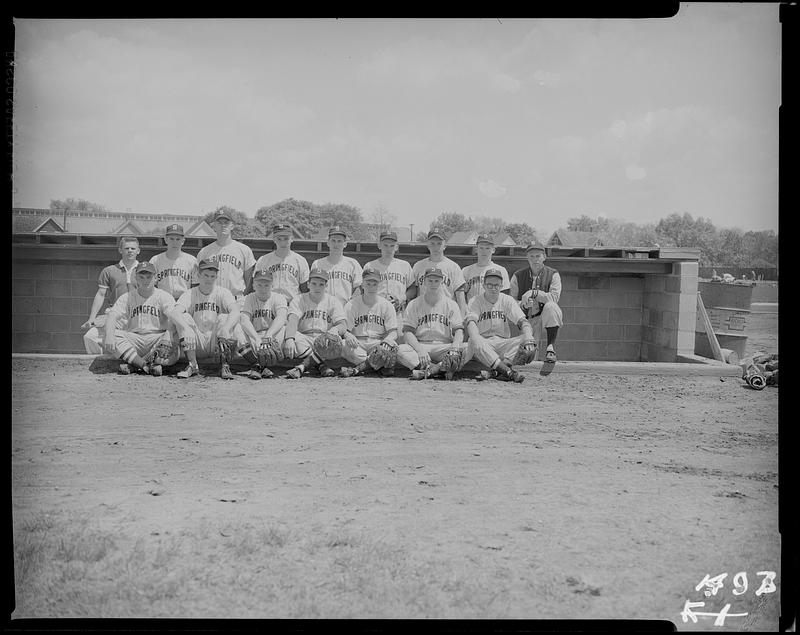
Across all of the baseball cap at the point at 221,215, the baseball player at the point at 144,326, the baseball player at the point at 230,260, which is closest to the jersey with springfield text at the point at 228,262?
the baseball player at the point at 230,260

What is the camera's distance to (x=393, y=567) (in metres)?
3.60

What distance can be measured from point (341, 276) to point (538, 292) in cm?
206

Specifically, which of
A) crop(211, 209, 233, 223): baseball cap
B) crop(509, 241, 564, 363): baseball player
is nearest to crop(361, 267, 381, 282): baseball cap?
crop(211, 209, 233, 223): baseball cap

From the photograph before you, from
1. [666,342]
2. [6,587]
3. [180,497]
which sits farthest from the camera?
[666,342]

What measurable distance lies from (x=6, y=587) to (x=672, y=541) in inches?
141

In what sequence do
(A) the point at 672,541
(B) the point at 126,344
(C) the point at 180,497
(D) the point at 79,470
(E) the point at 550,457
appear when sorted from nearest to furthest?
1. (A) the point at 672,541
2. (C) the point at 180,497
3. (D) the point at 79,470
4. (E) the point at 550,457
5. (B) the point at 126,344

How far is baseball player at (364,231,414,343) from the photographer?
22.2 feet

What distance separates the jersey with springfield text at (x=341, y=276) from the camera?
6.79 metres

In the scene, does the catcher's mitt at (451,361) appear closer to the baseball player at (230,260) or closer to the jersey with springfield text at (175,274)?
the baseball player at (230,260)

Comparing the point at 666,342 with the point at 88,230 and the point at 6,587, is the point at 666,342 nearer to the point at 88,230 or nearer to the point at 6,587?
the point at 88,230

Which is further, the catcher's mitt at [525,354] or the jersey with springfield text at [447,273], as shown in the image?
the jersey with springfield text at [447,273]

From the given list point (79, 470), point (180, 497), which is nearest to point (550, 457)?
point (180, 497)

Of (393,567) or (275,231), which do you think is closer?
(393,567)
